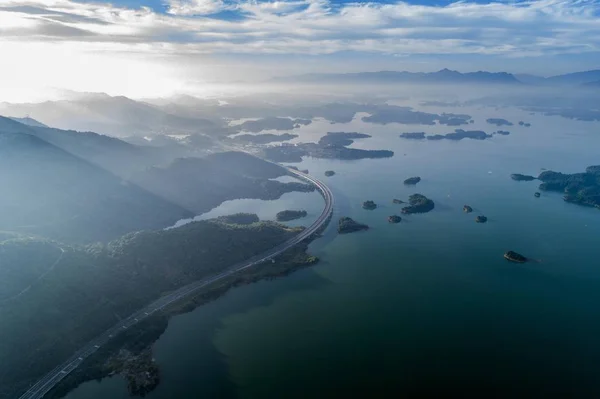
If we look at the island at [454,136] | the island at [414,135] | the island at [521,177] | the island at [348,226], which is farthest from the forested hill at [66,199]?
the island at [454,136]

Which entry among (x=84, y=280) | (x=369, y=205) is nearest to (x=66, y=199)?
(x=84, y=280)

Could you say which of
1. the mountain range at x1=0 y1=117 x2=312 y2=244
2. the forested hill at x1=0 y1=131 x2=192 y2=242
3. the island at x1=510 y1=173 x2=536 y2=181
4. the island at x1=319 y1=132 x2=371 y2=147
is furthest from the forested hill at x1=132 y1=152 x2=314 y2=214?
the island at x1=510 y1=173 x2=536 y2=181

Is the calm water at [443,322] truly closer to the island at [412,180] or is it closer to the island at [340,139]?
the island at [412,180]

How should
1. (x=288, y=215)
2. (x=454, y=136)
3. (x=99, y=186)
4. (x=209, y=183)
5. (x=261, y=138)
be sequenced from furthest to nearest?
(x=454, y=136) → (x=261, y=138) → (x=209, y=183) → (x=99, y=186) → (x=288, y=215)

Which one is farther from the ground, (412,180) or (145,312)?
(145,312)

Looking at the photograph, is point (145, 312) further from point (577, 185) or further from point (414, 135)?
point (414, 135)
